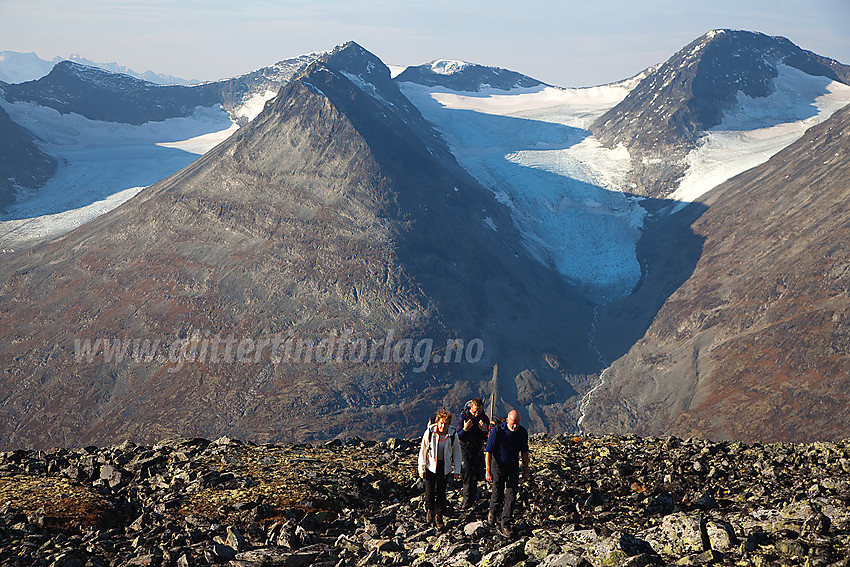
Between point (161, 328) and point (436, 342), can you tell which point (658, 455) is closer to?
point (436, 342)

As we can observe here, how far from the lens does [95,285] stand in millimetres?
78375

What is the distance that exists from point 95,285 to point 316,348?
2763 cm

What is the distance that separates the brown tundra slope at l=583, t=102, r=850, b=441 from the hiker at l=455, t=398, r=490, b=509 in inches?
1918

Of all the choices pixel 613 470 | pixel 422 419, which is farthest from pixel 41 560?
pixel 422 419

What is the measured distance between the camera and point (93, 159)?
452 ft

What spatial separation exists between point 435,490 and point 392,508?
1.89 metres

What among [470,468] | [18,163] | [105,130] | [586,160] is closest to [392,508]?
[470,468]

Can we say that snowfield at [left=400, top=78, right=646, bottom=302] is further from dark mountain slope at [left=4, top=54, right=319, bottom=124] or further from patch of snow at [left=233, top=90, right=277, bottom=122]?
dark mountain slope at [left=4, top=54, right=319, bottom=124]

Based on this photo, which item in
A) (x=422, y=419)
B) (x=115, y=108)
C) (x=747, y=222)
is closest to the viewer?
(x=422, y=419)

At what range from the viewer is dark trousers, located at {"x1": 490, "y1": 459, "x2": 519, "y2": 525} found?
13477 millimetres

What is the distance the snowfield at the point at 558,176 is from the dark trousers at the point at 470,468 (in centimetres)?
8049

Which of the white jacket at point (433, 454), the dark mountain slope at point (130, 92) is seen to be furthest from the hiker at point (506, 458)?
the dark mountain slope at point (130, 92)

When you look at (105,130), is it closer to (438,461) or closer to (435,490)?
(435,490)

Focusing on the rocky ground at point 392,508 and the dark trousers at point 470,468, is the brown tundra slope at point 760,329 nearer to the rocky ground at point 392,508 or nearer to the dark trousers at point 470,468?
the rocky ground at point 392,508
